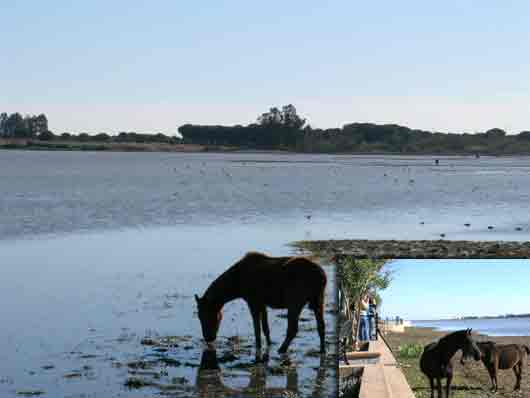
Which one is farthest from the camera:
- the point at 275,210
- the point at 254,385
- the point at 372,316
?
the point at 275,210

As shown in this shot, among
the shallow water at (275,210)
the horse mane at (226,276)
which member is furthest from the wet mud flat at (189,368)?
the shallow water at (275,210)

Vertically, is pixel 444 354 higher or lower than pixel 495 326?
lower

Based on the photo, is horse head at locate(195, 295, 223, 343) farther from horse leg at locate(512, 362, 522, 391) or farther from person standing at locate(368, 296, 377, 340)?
horse leg at locate(512, 362, 522, 391)

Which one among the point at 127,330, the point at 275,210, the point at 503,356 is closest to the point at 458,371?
the point at 503,356

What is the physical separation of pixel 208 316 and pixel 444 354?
5.08m

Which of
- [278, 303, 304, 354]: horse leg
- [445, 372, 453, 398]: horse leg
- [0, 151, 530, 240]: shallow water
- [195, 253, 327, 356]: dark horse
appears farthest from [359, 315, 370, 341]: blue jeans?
[0, 151, 530, 240]: shallow water

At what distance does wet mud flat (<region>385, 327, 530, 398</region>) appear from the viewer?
730cm

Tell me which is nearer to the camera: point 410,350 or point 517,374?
point 517,374

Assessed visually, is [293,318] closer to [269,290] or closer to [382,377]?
[269,290]

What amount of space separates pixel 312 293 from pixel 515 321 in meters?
3.29

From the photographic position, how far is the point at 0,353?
50.6 feet

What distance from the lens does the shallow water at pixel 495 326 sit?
7.23 meters

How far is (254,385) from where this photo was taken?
1153cm

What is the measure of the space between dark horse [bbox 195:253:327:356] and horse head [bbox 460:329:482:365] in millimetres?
2938
